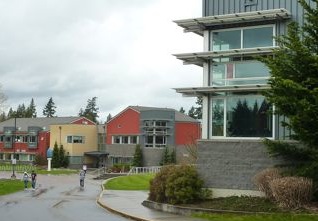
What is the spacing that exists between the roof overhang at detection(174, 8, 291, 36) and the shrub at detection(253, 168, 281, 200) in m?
7.17

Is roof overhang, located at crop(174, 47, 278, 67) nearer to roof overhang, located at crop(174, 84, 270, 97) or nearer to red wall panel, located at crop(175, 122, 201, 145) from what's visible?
roof overhang, located at crop(174, 84, 270, 97)

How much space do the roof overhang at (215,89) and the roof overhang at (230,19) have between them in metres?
3.20

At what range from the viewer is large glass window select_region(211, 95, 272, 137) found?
25.7 meters

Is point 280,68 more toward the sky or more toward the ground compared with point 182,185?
more toward the sky

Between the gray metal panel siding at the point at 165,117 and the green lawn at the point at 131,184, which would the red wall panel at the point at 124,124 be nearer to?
the gray metal panel siding at the point at 165,117

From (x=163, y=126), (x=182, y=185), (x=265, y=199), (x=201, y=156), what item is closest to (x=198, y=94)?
(x=201, y=156)

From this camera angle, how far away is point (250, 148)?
24859mm

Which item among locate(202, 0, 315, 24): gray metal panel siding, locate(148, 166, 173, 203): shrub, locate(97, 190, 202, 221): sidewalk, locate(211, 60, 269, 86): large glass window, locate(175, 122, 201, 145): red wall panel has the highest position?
locate(202, 0, 315, 24): gray metal panel siding

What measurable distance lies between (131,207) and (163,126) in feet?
171

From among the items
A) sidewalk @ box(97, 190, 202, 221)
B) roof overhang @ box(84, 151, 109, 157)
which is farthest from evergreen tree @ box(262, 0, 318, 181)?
roof overhang @ box(84, 151, 109, 157)

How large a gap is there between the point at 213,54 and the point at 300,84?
320 inches

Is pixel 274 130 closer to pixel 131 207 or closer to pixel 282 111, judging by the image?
pixel 282 111

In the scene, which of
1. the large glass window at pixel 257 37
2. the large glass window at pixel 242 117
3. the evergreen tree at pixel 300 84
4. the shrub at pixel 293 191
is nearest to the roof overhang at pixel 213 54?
the large glass window at pixel 257 37

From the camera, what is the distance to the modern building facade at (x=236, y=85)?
82.7ft
